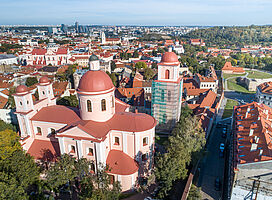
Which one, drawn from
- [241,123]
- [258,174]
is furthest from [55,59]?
[258,174]

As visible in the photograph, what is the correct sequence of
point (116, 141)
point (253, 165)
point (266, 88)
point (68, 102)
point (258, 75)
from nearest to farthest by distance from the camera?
point (253, 165) < point (116, 141) < point (68, 102) < point (266, 88) < point (258, 75)

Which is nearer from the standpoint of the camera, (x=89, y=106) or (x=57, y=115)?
(x=89, y=106)

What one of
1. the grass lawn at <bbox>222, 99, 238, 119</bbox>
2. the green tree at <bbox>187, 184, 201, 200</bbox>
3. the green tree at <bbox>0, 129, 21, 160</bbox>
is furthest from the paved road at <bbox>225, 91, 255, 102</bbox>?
the green tree at <bbox>0, 129, 21, 160</bbox>

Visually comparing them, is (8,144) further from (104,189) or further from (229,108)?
(229,108)

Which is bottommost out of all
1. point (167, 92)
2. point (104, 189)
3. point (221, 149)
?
point (221, 149)

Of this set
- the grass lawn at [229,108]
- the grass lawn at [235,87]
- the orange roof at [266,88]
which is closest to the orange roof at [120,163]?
the grass lawn at [229,108]

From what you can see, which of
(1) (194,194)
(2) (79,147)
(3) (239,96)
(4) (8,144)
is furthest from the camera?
(3) (239,96)

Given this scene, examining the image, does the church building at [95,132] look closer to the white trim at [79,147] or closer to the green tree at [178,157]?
the white trim at [79,147]

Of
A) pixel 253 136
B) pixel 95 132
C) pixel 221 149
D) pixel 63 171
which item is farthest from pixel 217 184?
pixel 63 171

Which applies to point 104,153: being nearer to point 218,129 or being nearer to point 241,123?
point 241,123
